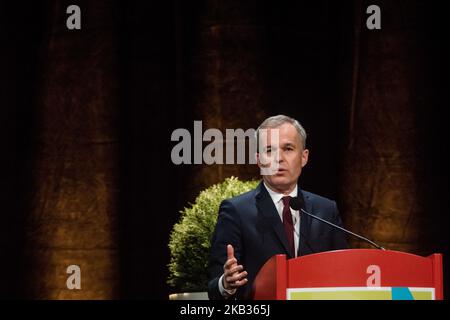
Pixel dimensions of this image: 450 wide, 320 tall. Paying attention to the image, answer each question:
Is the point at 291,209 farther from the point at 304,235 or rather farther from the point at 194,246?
the point at 194,246

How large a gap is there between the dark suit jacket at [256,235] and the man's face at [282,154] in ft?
0.23

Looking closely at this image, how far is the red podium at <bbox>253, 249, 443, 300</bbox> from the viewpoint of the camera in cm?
161

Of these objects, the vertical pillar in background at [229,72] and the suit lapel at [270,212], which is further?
the vertical pillar in background at [229,72]

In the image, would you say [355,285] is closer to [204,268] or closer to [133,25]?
[204,268]

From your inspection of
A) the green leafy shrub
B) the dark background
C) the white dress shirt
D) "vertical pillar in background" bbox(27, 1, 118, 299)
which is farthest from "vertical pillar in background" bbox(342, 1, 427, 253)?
the white dress shirt

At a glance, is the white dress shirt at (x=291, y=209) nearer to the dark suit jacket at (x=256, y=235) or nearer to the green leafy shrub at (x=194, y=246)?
the dark suit jacket at (x=256, y=235)

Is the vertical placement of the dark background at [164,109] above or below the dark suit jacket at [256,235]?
above

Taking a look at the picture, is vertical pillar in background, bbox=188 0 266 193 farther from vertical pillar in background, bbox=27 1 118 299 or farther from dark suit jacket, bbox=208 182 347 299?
dark suit jacket, bbox=208 182 347 299

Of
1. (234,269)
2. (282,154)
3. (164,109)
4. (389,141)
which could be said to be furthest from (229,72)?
(234,269)

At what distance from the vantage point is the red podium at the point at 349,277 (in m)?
1.61

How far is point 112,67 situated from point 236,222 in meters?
1.62

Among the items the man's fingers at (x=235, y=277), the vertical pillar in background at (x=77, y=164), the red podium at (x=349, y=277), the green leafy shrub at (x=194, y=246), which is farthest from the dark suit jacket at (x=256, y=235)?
the vertical pillar in background at (x=77, y=164)

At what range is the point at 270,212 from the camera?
7.23 ft
